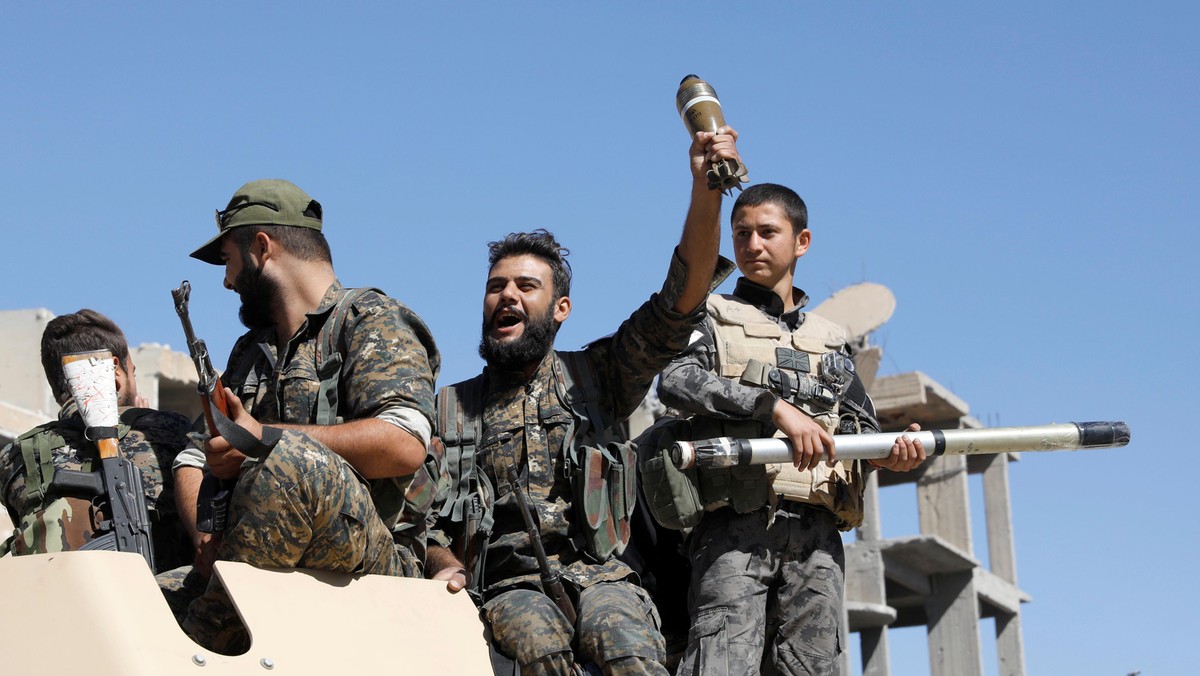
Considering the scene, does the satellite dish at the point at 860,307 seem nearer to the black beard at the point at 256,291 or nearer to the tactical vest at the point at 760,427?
the tactical vest at the point at 760,427

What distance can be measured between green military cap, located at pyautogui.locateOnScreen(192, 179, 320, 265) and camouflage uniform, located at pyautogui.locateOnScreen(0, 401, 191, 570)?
85 cm

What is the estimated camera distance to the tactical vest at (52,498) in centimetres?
606

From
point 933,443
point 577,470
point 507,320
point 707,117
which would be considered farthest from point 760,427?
point 707,117

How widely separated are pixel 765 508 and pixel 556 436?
2.91 ft

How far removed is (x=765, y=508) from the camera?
669 centimetres

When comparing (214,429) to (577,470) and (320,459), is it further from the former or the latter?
(577,470)

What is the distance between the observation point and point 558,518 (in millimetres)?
6348

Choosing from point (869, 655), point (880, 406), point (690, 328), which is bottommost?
point (869, 655)

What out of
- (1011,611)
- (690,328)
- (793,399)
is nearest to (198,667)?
(690,328)

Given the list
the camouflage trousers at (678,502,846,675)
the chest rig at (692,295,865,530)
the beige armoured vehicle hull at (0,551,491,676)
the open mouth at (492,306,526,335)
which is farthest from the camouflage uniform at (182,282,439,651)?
the chest rig at (692,295,865,530)

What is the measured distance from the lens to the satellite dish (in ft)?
67.2

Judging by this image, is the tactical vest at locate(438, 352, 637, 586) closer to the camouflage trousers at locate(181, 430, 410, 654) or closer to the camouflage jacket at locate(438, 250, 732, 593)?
the camouflage jacket at locate(438, 250, 732, 593)

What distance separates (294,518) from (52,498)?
1.91 metres

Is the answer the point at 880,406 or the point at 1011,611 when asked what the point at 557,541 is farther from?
the point at 1011,611
